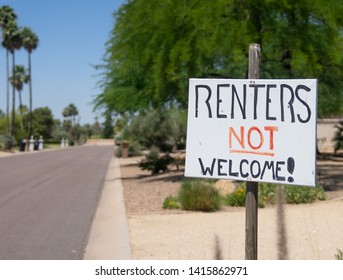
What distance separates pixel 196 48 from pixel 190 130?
1048 centimetres

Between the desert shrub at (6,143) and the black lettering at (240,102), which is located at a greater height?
the black lettering at (240,102)

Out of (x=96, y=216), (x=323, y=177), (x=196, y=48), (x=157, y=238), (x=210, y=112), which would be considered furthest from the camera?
(x=323, y=177)

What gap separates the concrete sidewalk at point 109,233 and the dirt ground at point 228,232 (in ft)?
0.49

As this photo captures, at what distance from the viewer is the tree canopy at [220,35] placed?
1366 cm

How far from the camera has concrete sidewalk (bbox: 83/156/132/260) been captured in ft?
25.4

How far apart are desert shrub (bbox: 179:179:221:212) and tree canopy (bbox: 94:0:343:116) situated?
3.72 meters

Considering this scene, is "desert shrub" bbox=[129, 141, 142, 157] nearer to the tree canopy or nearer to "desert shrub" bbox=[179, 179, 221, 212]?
the tree canopy

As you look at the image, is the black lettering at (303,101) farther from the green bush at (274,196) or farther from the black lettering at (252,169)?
the green bush at (274,196)

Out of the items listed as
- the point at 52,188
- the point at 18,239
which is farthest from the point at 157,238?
the point at 52,188

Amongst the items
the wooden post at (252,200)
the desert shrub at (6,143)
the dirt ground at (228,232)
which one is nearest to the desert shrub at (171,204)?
the dirt ground at (228,232)

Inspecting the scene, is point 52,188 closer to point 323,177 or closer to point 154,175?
point 154,175

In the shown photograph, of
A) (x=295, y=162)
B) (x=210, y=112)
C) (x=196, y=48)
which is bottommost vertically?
(x=295, y=162)

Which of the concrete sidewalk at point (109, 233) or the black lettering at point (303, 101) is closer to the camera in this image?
the black lettering at point (303, 101)

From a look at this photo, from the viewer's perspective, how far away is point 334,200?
1224 cm
